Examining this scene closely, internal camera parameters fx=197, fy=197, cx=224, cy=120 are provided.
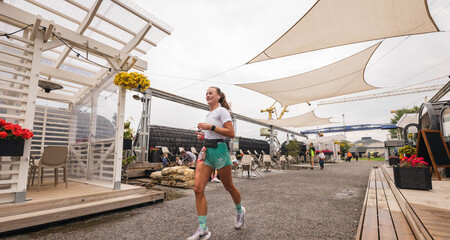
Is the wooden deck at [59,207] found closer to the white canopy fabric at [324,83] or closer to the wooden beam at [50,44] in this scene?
the wooden beam at [50,44]

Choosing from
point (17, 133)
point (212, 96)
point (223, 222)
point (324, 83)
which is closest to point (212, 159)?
point (212, 96)

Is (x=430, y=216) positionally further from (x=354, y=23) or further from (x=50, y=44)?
(x=50, y=44)

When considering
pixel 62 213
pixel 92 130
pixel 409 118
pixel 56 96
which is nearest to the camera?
pixel 62 213

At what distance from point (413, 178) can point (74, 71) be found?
23.6 ft

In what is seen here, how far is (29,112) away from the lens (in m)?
2.60

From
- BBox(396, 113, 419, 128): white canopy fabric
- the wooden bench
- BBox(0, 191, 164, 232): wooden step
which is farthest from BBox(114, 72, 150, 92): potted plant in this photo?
BBox(396, 113, 419, 128): white canopy fabric

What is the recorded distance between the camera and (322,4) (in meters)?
4.35

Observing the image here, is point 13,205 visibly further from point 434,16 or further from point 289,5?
point 434,16

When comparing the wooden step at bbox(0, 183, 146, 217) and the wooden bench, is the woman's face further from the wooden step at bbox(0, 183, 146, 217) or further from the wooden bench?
the wooden step at bbox(0, 183, 146, 217)

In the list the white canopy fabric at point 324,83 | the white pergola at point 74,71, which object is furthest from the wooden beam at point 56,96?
the white canopy fabric at point 324,83

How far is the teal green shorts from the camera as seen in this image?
6.03 ft

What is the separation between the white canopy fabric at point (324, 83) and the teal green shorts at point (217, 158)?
6.83 m

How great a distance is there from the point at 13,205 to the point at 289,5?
6241 millimetres

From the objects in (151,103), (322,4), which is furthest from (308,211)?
(151,103)
